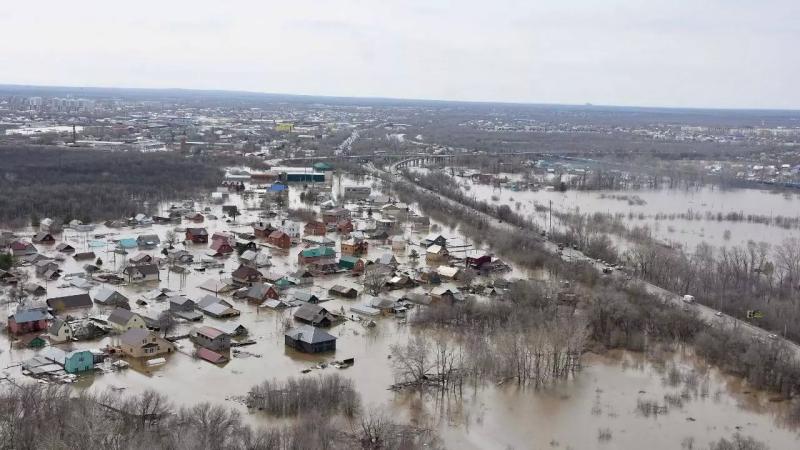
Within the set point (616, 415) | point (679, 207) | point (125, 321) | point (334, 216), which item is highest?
point (679, 207)

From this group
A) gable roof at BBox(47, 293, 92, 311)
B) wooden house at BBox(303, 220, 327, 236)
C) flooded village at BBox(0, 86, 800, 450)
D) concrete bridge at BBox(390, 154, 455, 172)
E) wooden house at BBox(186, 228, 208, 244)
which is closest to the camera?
flooded village at BBox(0, 86, 800, 450)

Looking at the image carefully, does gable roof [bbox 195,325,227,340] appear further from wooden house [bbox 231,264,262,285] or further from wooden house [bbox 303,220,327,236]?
wooden house [bbox 303,220,327,236]

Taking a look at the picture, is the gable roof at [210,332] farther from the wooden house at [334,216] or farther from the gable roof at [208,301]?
the wooden house at [334,216]

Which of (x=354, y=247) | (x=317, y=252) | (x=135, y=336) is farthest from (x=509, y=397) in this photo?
(x=354, y=247)

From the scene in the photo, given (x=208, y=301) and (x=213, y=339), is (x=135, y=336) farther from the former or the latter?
(x=208, y=301)

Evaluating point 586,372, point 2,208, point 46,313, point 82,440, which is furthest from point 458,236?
point 82,440

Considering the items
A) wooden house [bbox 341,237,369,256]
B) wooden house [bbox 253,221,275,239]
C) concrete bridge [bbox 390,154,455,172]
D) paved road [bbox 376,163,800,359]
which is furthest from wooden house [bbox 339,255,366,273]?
concrete bridge [bbox 390,154,455,172]

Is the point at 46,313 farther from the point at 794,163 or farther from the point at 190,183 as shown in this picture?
the point at 794,163
